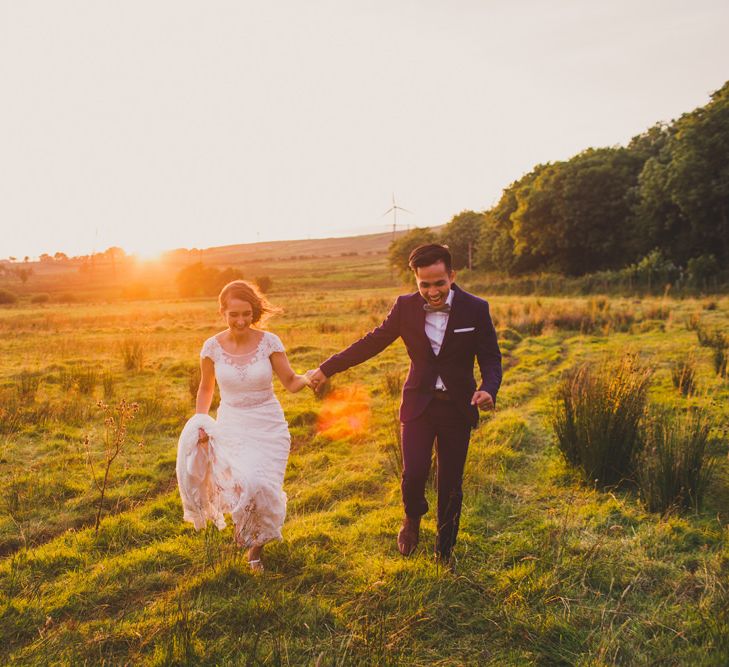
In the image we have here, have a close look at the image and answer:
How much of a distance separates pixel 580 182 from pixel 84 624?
4054 cm

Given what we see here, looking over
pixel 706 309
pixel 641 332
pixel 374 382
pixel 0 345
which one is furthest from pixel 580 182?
pixel 0 345

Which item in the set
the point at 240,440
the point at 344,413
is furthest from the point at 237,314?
the point at 344,413

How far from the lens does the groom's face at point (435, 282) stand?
3.79m

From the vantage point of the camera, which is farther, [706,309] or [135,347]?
[706,309]

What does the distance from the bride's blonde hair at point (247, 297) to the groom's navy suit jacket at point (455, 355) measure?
4.29 feet

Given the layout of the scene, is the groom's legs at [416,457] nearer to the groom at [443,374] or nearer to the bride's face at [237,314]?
the groom at [443,374]

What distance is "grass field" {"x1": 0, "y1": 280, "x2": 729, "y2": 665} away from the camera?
3213 millimetres

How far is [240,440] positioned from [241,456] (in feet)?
0.47

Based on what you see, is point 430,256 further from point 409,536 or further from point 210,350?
point 409,536

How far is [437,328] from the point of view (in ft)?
13.1

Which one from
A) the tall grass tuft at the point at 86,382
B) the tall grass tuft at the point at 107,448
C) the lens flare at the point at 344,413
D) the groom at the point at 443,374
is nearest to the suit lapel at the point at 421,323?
the groom at the point at 443,374

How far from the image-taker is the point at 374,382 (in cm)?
1135

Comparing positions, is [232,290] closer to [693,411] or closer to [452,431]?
[452,431]

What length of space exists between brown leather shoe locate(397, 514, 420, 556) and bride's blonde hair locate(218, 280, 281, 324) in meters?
2.16
